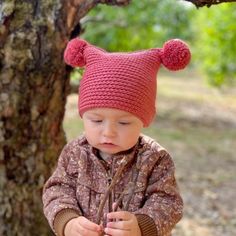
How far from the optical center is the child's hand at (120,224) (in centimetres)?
210

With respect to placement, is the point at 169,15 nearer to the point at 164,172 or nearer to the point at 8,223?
the point at 8,223

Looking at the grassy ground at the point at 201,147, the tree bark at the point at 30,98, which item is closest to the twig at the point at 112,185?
the tree bark at the point at 30,98

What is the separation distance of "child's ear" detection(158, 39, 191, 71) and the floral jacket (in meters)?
0.30

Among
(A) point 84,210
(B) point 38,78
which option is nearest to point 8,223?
(B) point 38,78

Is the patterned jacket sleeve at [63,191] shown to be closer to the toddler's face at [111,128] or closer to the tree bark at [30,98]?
the toddler's face at [111,128]

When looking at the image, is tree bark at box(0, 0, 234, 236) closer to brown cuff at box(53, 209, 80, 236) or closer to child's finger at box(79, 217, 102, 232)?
brown cuff at box(53, 209, 80, 236)

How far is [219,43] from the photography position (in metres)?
9.88

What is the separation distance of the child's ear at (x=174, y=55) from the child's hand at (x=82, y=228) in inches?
24.8

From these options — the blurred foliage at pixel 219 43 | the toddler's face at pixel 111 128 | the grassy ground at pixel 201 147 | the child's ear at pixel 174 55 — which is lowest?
the grassy ground at pixel 201 147

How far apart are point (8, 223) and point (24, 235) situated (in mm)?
115

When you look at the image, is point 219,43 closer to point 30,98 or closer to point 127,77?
point 30,98

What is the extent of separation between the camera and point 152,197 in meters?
2.24

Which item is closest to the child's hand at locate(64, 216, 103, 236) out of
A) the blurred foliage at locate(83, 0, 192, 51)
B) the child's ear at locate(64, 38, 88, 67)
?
the child's ear at locate(64, 38, 88, 67)

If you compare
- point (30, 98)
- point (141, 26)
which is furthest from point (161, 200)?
point (141, 26)
